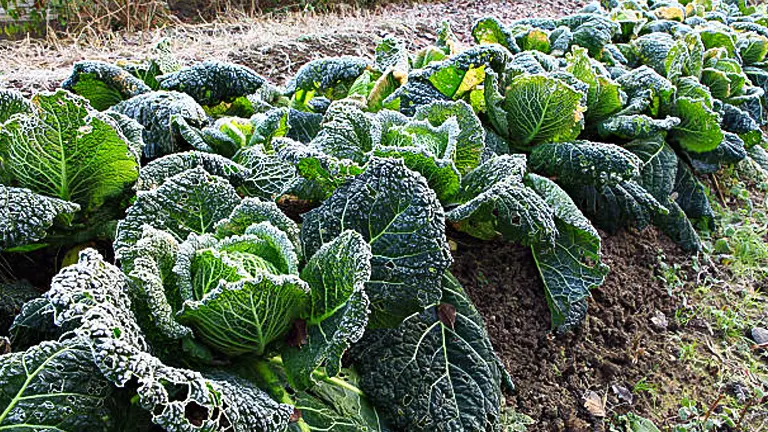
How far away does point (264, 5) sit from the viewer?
644 cm

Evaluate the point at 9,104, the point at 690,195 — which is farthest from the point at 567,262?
the point at 9,104

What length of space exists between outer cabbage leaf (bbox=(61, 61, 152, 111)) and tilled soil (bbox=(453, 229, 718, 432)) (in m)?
1.41

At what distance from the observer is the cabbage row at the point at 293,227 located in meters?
1.36

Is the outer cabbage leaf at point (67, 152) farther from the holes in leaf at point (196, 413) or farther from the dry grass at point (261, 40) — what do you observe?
the dry grass at point (261, 40)

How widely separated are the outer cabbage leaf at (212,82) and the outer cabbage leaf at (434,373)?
3.86 ft

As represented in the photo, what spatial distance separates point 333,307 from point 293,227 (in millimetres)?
329

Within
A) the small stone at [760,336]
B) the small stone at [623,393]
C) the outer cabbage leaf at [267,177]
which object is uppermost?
the outer cabbage leaf at [267,177]

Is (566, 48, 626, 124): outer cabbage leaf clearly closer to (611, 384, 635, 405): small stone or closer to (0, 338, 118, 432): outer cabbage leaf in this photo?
(611, 384, 635, 405): small stone

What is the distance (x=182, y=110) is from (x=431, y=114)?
88 cm

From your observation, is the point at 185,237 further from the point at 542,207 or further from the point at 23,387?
the point at 542,207

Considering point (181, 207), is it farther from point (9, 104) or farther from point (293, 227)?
point (9, 104)

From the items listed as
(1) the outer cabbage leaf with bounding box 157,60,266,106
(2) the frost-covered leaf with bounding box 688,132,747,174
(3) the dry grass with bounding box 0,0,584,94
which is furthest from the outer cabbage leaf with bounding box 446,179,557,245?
(3) the dry grass with bounding box 0,0,584,94

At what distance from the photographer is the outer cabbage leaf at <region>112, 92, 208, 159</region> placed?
7.20 feet

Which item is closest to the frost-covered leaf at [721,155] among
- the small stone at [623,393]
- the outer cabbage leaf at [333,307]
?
the small stone at [623,393]
